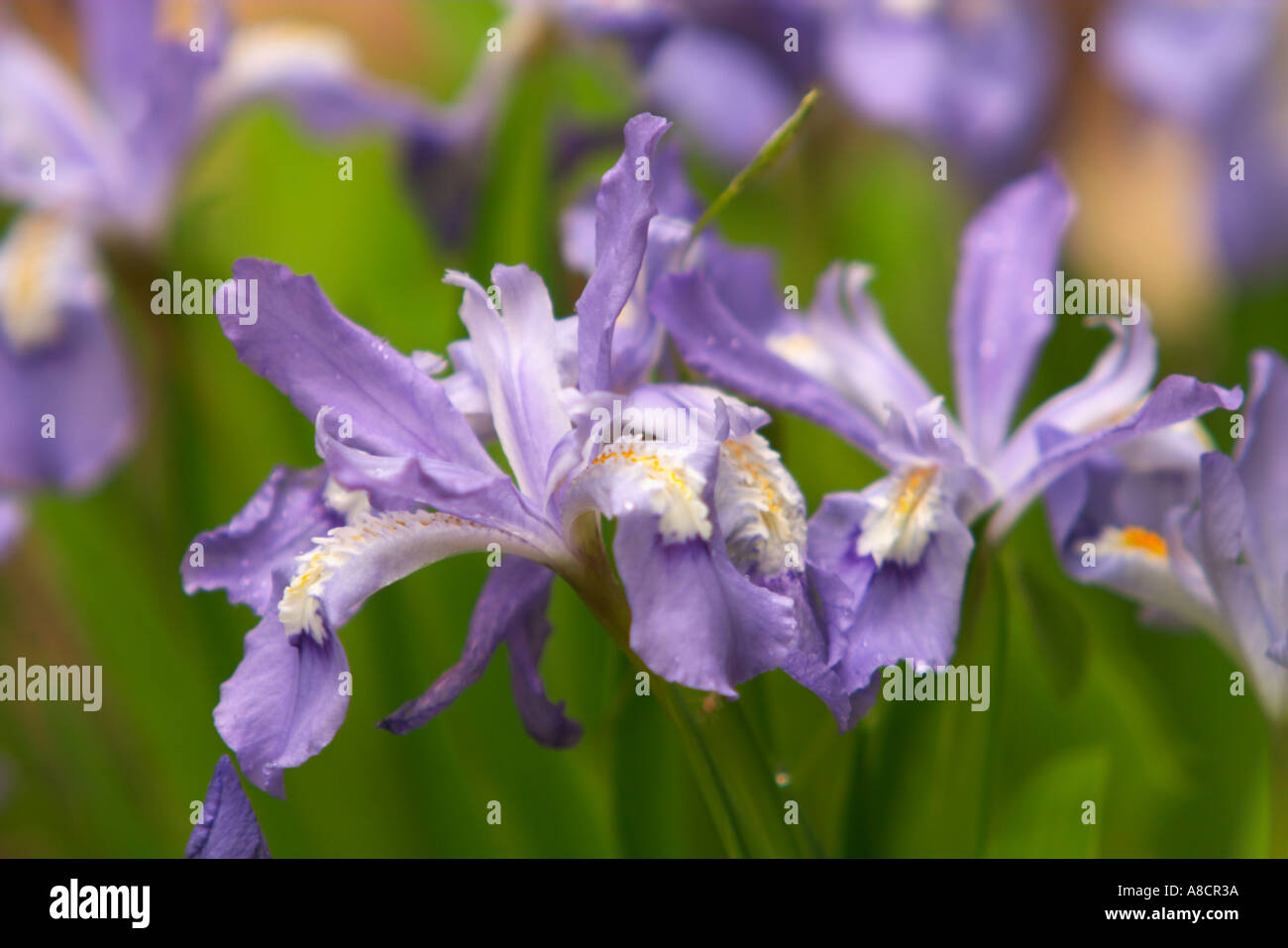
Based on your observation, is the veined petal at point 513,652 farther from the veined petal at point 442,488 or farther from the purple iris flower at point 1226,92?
the purple iris flower at point 1226,92

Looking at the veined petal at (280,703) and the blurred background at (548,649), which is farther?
the blurred background at (548,649)

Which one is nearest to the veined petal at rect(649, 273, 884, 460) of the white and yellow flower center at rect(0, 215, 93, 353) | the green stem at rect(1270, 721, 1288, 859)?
the green stem at rect(1270, 721, 1288, 859)

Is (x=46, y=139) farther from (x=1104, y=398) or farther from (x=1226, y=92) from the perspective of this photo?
(x=1226, y=92)

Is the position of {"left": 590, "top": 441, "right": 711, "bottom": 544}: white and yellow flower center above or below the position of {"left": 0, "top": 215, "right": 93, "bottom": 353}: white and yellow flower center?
below

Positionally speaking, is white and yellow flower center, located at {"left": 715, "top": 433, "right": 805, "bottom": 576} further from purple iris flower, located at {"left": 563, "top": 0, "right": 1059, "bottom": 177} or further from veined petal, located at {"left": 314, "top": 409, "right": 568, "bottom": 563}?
purple iris flower, located at {"left": 563, "top": 0, "right": 1059, "bottom": 177}

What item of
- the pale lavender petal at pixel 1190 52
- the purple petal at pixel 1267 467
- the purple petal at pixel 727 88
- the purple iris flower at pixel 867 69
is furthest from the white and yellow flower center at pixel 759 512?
the pale lavender petal at pixel 1190 52

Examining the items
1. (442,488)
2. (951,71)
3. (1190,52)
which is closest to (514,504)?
(442,488)
